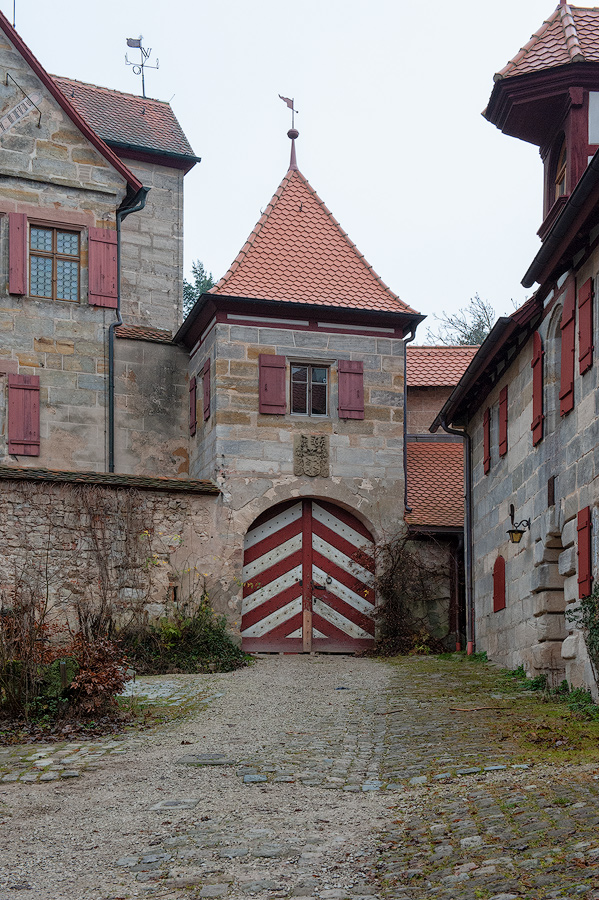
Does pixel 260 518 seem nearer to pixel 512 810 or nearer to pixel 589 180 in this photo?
pixel 589 180

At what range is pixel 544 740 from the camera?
9078 millimetres

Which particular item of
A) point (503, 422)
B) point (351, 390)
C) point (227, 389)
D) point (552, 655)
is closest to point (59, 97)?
point (227, 389)

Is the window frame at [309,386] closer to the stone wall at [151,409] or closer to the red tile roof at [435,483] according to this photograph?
the red tile roof at [435,483]

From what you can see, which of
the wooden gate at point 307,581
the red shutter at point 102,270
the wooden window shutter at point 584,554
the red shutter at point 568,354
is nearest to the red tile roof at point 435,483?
the wooden gate at point 307,581

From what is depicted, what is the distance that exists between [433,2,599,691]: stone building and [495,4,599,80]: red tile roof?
0.02 meters

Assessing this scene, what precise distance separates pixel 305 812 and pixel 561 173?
9.48m

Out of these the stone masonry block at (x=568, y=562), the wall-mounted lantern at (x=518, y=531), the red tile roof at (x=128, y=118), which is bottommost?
the stone masonry block at (x=568, y=562)

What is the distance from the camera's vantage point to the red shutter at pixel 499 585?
Answer: 50.3ft

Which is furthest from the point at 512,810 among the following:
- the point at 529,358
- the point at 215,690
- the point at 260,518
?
the point at 260,518

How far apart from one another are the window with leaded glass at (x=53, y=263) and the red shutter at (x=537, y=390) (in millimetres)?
8678

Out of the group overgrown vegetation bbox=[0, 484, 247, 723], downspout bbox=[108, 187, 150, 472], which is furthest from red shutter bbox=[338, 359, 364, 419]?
downspout bbox=[108, 187, 150, 472]

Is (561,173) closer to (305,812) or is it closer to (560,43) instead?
(560,43)

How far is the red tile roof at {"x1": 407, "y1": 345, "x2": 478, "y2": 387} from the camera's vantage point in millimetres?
22625

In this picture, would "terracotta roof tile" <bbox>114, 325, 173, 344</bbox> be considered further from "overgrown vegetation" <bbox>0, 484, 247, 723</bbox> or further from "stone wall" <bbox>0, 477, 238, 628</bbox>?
"overgrown vegetation" <bbox>0, 484, 247, 723</bbox>
